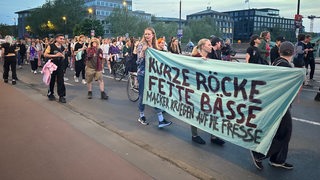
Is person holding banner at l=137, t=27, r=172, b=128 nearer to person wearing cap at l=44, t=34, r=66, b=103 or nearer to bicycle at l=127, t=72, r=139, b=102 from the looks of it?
bicycle at l=127, t=72, r=139, b=102

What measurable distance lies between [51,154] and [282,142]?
10.7 ft

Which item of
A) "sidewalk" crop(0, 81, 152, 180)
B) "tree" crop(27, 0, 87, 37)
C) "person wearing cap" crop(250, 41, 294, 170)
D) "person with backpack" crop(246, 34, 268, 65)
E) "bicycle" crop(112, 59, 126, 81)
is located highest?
"tree" crop(27, 0, 87, 37)

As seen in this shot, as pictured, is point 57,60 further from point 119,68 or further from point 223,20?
point 223,20

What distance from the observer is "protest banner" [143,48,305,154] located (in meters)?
4.23

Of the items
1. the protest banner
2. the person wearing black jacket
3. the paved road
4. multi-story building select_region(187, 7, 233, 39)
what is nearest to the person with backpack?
the paved road

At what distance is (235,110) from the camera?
4684 millimetres

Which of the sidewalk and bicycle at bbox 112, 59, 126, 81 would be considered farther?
bicycle at bbox 112, 59, 126, 81

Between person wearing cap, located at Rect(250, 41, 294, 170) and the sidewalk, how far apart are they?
158 cm

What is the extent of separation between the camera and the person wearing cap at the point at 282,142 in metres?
4.49

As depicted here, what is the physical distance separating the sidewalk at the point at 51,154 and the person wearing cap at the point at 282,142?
5.18 feet

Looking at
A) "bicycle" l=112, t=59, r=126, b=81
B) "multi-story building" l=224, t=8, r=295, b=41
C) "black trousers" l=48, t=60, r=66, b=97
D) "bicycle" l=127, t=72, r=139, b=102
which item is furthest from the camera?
"multi-story building" l=224, t=8, r=295, b=41

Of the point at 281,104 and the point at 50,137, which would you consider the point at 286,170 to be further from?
the point at 50,137

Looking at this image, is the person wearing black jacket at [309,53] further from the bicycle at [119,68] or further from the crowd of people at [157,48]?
the bicycle at [119,68]

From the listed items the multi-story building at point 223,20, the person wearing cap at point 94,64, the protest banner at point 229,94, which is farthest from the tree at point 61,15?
the protest banner at point 229,94
